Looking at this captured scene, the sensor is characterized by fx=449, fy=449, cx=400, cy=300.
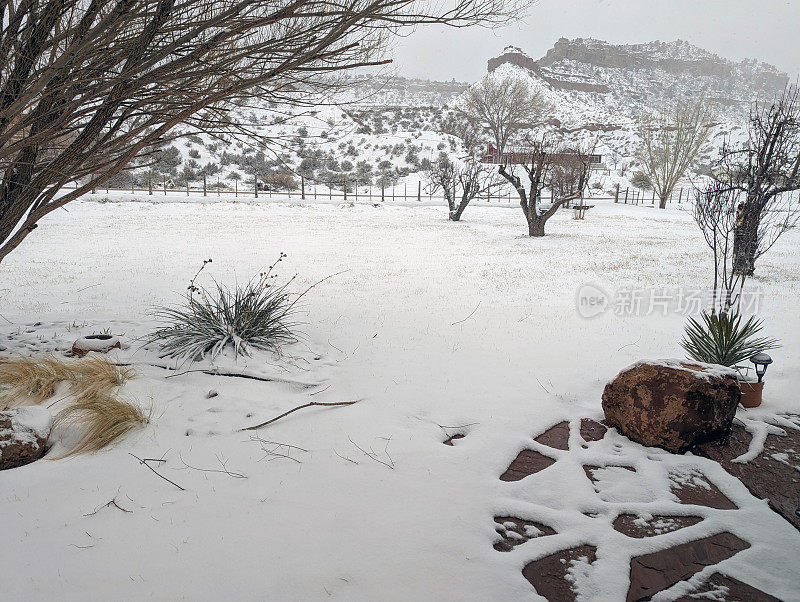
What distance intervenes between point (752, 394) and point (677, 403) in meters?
1.27

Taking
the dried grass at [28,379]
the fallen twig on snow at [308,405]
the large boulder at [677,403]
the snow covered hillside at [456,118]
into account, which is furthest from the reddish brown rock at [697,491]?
the dried grass at [28,379]

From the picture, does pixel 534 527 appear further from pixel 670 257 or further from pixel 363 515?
pixel 670 257

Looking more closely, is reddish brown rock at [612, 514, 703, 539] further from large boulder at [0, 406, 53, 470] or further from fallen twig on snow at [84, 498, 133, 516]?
large boulder at [0, 406, 53, 470]

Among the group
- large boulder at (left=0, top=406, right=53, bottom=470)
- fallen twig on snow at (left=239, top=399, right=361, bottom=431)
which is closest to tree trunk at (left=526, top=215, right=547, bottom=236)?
fallen twig on snow at (left=239, top=399, right=361, bottom=431)

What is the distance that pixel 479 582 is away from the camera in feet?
6.19

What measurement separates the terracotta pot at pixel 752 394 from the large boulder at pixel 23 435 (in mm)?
5031

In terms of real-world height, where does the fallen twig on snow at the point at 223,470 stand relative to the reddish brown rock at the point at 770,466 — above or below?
below

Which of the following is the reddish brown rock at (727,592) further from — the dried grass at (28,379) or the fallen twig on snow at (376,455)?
the dried grass at (28,379)

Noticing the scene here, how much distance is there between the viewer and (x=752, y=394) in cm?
360

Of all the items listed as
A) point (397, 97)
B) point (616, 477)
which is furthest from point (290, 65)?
point (397, 97)

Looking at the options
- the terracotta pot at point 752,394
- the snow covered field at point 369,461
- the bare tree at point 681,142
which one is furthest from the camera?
the bare tree at point 681,142

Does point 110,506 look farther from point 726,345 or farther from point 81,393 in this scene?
point 726,345

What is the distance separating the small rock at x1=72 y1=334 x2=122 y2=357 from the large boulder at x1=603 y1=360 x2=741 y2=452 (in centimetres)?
438

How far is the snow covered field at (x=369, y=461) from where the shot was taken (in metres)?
1.92
